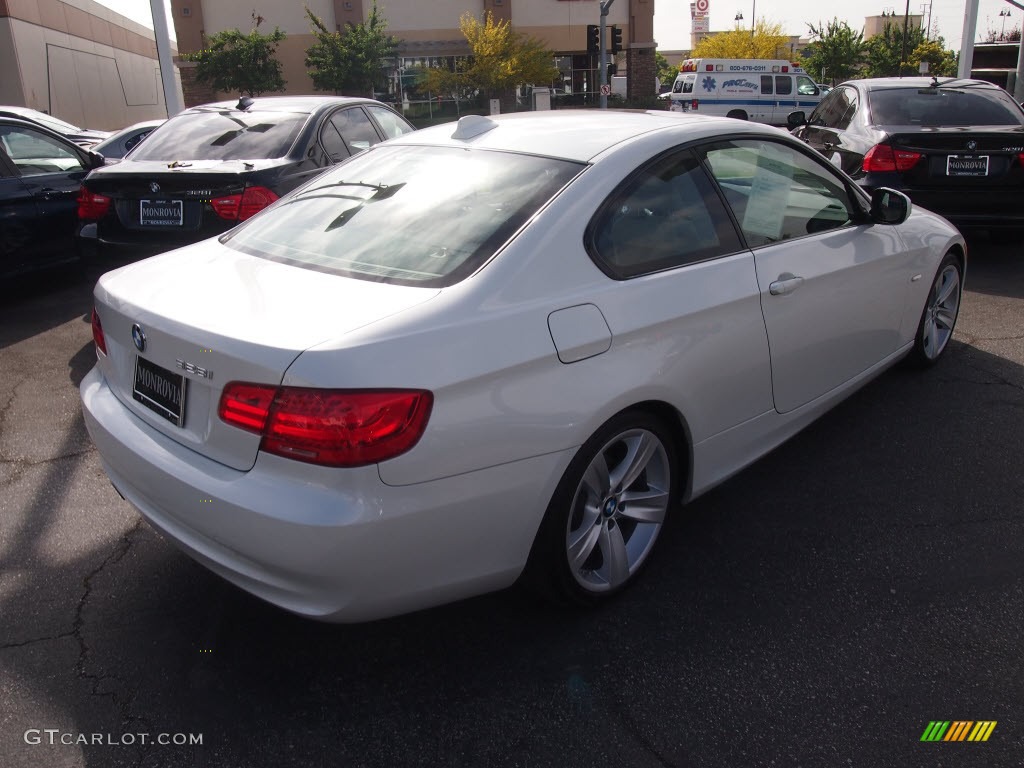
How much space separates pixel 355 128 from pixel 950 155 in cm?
484

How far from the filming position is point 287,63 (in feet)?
135

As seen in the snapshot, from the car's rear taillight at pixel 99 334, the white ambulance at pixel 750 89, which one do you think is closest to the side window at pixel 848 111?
the car's rear taillight at pixel 99 334

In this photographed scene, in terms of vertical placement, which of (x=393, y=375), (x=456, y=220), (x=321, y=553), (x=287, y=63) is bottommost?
(x=321, y=553)

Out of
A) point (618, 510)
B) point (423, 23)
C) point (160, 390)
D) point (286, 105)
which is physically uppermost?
point (423, 23)

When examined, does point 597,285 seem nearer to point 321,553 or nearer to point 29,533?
point 321,553

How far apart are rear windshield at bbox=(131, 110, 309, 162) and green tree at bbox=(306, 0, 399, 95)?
109 ft

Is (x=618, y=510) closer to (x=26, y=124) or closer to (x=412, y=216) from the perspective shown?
(x=412, y=216)

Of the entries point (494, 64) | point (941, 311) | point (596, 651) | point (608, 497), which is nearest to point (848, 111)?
point (941, 311)

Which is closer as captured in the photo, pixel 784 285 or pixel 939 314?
pixel 784 285

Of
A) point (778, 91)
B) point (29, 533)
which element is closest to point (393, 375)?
point (29, 533)

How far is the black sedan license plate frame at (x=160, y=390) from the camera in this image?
2514mm

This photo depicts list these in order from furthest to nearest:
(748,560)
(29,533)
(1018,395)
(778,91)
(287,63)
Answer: (287,63), (778,91), (1018,395), (29,533), (748,560)

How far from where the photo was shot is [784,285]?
333 cm

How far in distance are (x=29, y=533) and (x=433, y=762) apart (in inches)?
82.7
